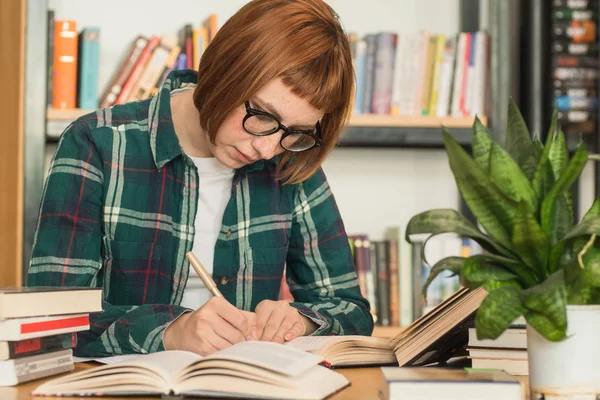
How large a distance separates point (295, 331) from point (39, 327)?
45cm

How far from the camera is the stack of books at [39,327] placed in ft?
3.09

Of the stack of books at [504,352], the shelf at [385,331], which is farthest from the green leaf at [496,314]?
the shelf at [385,331]

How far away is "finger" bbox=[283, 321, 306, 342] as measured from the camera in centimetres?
128

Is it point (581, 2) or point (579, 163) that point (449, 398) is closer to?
point (579, 163)

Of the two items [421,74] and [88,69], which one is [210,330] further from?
[421,74]

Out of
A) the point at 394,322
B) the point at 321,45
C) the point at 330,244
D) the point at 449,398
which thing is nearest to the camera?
the point at 449,398

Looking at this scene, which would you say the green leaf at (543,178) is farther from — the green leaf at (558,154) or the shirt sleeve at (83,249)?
the shirt sleeve at (83,249)

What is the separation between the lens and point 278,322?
1281 mm

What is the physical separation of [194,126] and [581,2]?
148 cm

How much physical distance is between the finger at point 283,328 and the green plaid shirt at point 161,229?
6cm

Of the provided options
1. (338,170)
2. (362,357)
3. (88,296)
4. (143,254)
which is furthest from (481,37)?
(88,296)

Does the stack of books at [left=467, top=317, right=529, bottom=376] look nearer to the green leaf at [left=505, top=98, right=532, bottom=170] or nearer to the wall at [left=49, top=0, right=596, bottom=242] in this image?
the green leaf at [left=505, top=98, right=532, bottom=170]

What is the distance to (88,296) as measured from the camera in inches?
41.4

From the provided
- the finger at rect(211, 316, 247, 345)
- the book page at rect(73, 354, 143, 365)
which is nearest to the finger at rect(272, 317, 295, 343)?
the finger at rect(211, 316, 247, 345)
